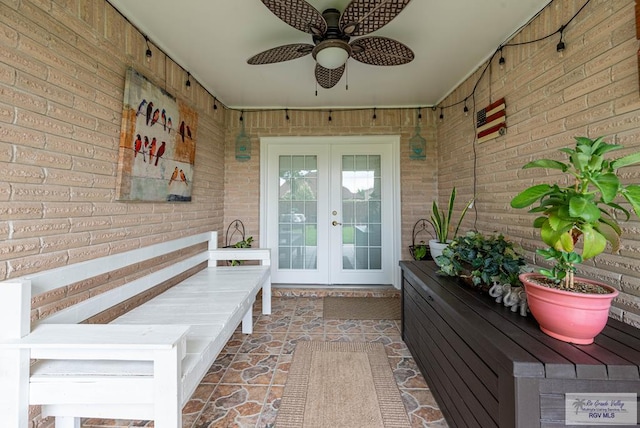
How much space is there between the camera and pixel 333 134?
362 centimetres

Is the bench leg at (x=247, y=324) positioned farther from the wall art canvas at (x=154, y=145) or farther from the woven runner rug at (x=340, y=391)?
the wall art canvas at (x=154, y=145)

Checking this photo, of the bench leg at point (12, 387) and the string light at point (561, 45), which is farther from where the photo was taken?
the string light at point (561, 45)

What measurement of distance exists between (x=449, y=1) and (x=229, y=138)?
2884 millimetres

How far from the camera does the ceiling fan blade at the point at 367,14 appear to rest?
139 centimetres

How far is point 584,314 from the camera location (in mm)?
949

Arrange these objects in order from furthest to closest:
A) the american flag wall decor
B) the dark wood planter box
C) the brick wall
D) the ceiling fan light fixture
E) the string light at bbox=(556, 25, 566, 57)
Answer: the american flag wall decor < the ceiling fan light fixture < the string light at bbox=(556, 25, 566, 57) < the brick wall < the dark wood planter box

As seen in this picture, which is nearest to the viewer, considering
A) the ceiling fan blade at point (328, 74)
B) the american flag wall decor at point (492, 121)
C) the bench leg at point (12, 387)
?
the bench leg at point (12, 387)

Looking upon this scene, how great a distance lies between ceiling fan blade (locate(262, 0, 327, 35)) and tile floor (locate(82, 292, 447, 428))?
2.25 m

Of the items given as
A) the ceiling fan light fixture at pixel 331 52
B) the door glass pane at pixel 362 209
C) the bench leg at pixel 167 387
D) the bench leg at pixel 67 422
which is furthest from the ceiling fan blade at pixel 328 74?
the bench leg at pixel 67 422

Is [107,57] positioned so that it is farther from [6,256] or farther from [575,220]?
[575,220]

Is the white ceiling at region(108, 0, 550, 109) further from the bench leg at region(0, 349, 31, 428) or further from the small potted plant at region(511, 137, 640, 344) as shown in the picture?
the bench leg at region(0, 349, 31, 428)

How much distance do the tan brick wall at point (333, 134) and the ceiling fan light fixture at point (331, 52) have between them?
1747 mm

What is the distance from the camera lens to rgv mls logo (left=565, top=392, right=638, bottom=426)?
2.86 ft

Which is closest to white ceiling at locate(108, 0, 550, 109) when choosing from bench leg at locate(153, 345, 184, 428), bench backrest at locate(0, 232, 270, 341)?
bench backrest at locate(0, 232, 270, 341)
